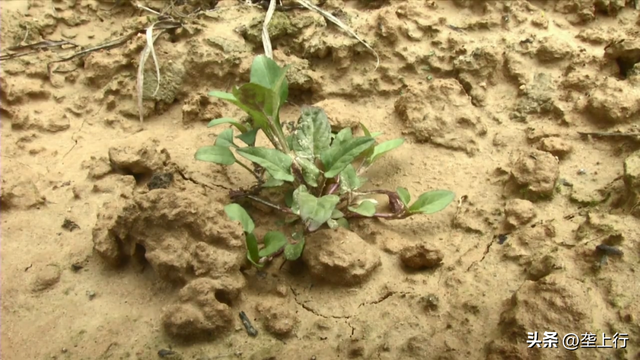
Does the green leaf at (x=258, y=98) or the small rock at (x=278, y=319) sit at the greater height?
the green leaf at (x=258, y=98)

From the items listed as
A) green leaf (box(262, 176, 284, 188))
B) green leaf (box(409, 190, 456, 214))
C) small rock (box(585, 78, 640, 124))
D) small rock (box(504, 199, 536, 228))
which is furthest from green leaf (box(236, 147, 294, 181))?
small rock (box(585, 78, 640, 124))

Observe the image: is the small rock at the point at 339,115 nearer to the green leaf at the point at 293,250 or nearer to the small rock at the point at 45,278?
the green leaf at the point at 293,250

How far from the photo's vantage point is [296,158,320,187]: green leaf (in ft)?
6.01

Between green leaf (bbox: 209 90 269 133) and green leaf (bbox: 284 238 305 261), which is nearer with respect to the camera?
green leaf (bbox: 284 238 305 261)

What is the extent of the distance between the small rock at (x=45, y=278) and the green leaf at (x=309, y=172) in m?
0.98

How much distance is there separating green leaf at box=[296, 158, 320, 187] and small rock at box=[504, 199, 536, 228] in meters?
0.75

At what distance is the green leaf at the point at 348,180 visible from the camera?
6.25 ft

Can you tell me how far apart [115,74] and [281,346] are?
1837 millimetres

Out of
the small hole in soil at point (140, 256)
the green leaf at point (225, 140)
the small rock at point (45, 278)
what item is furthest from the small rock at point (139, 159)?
the small rock at point (45, 278)

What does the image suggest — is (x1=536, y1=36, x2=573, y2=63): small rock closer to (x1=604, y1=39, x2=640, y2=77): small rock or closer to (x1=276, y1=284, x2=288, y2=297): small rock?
(x1=604, y1=39, x2=640, y2=77): small rock

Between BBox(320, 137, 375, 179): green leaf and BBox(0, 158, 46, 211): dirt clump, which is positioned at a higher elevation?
BBox(320, 137, 375, 179): green leaf

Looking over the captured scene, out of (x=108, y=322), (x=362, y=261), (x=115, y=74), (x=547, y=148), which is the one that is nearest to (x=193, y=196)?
(x=108, y=322)

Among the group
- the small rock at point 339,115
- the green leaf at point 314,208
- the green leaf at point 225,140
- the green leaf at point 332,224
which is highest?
the green leaf at point 225,140

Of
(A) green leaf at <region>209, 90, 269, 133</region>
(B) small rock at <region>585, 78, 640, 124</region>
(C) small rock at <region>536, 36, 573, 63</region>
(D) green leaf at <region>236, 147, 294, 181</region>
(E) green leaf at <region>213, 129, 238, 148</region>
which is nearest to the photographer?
(D) green leaf at <region>236, 147, 294, 181</region>
